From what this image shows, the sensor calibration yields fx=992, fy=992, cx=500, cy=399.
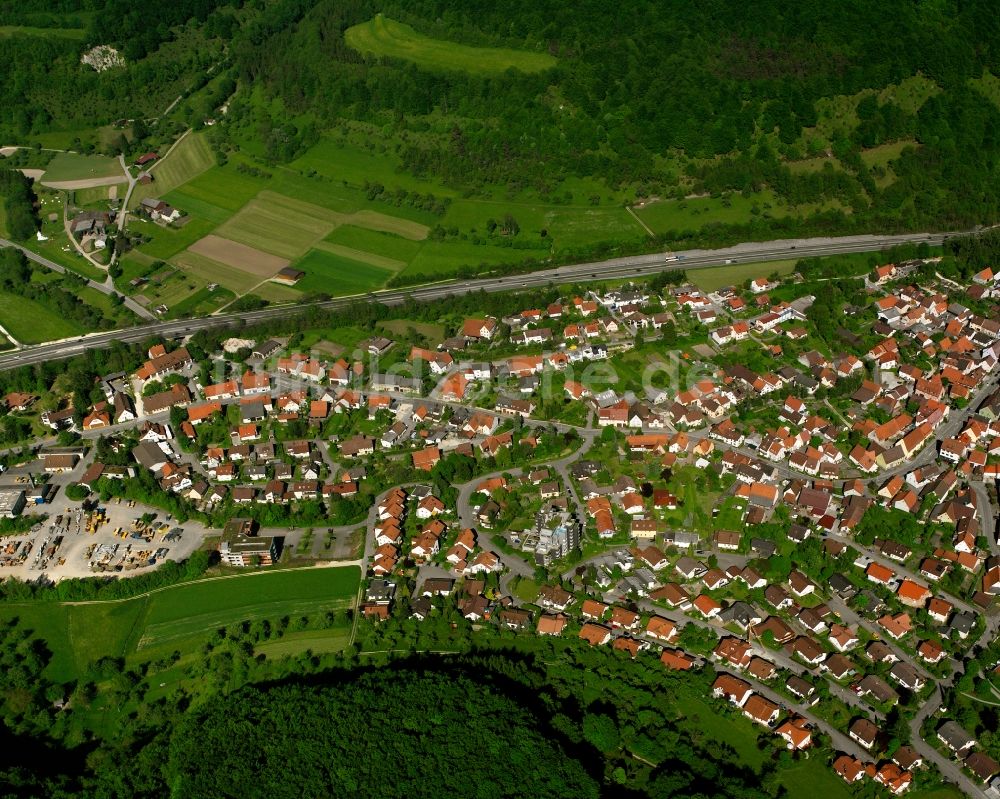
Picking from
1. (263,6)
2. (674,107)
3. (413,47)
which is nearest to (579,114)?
(674,107)

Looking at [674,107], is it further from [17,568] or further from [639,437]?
[17,568]

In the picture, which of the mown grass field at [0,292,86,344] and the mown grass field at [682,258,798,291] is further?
the mown grass field at [682,258,798,291]

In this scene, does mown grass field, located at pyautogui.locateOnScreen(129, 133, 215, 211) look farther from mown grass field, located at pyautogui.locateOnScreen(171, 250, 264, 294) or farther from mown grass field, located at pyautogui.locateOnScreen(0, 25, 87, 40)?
mown grass field, located at pyautogui.locateOnScreen(0, 25, 87, 40)

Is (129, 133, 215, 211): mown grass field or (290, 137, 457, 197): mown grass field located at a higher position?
(290, 137, 457, 197): mown grass field

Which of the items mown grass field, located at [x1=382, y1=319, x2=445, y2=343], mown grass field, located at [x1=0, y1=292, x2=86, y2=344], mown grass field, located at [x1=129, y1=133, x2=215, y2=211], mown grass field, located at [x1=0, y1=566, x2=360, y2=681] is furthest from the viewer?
mown grass field, located at [x1=129, y1=133, x2=215, y2=211]

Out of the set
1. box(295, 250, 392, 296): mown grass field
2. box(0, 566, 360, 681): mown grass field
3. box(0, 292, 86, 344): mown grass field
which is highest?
box(295, 250, 392, 296): mown grass field

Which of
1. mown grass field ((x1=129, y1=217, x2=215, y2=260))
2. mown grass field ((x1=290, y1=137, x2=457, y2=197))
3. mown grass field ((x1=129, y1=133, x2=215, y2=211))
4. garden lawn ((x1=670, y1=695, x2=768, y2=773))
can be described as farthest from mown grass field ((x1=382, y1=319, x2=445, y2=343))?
garden lawn ((x1=670, y1=695, x2=768, y2=773))
